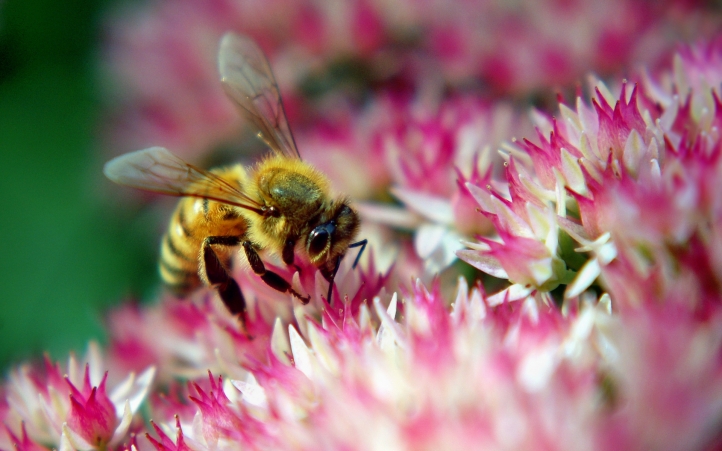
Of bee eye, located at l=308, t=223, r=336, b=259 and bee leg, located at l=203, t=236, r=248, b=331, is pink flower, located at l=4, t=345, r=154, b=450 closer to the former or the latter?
bee leg, located at l=203, t=236, r=248, b=331

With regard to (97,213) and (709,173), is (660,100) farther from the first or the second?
(97,213)

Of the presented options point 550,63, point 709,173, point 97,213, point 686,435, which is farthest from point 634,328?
point 97,213

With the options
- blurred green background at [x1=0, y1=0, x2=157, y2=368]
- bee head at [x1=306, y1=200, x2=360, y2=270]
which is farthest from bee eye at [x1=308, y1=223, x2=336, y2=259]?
blurred green background at [x1=0, y1=0, x2=157, y2=368]

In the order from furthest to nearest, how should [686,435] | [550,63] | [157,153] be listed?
A: [550,63], [157,153], [686,435]

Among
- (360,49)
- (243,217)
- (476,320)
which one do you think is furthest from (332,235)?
(360,49)

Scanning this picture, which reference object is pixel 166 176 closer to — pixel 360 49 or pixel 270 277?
pixel 270 277

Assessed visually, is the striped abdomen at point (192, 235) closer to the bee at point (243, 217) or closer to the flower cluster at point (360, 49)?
the bee at point (243, 217)
